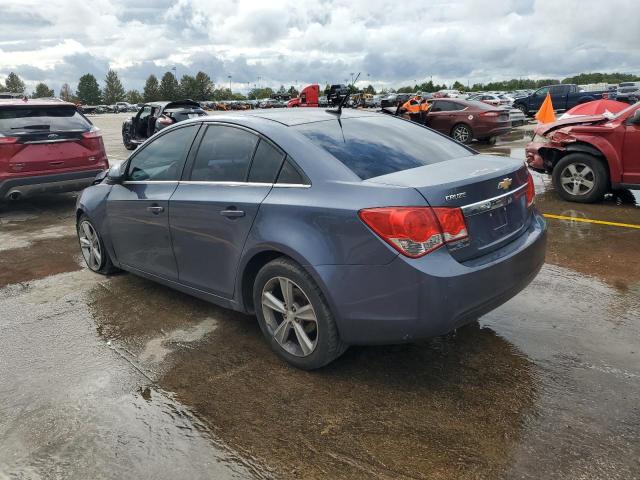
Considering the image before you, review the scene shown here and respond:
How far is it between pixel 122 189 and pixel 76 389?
6.49 feet

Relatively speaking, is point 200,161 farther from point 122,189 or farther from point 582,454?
point 582,454

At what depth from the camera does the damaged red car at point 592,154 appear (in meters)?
7.39

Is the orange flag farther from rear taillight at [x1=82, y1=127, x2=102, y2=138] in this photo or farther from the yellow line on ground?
rear taillight at [x1=82, y1=127, x2=102, y2=138]

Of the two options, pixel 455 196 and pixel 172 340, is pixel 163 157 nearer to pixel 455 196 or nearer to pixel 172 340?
pixel 172 340

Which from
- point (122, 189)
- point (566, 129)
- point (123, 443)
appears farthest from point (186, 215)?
point (566, 129)

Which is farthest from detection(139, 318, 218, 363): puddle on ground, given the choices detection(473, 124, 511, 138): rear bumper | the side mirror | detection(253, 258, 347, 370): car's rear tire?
detection(473, 124, 511, 138): rear bumper

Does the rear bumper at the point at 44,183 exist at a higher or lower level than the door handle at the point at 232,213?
lower

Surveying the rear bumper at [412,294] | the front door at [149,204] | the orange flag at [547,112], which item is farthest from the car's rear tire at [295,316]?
the orange flag at [547,112]

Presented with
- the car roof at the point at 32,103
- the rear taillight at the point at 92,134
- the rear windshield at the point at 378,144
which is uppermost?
the car roof at the point at 32,103

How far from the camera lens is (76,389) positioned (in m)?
3.29

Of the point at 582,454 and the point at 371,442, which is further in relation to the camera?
the point at 371,442

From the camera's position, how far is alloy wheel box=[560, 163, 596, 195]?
7.80 metres

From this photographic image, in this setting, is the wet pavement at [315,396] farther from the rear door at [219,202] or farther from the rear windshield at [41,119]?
the rear windshield at [41,119]

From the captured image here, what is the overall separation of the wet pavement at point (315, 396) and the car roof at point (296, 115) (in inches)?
60.1
